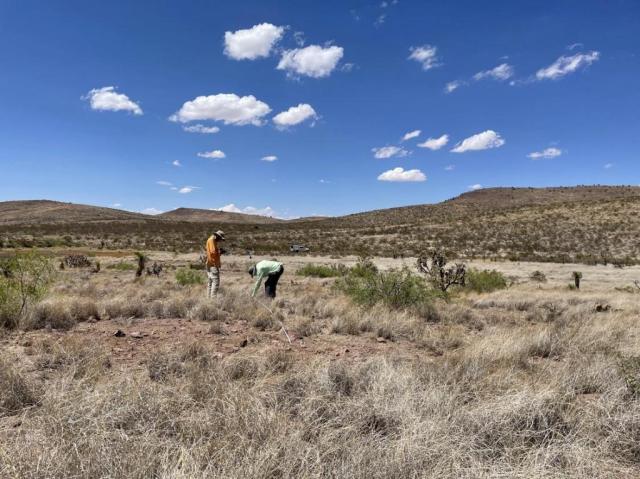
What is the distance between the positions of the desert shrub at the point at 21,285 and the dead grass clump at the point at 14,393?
11.6ft

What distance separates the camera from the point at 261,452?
9.32 ft

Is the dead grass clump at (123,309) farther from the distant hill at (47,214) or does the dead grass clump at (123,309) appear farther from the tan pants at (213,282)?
the distant hill at (47,214)

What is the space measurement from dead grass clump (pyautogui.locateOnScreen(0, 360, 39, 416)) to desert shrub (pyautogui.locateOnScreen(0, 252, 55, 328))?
3529 millimetres

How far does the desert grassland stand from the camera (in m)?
2.87

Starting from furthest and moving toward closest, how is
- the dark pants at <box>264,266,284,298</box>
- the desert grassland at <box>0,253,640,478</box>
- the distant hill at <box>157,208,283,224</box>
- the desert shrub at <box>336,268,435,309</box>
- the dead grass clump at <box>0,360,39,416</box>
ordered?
the distant hill at <box>157,208,283,224</box>, the dark pants at <box>264,266,284,298</box>, the desert shrub at <box>336,268,435,309</box>, the dead grass clump at <box>0,360,39,416</box>, the desert grassland at <box>0,253,640,478</box>

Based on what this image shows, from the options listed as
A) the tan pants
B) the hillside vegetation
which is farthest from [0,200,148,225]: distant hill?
the tan pants

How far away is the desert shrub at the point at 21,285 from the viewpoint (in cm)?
730

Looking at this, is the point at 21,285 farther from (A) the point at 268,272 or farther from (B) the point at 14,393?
(A) the point at 268,272

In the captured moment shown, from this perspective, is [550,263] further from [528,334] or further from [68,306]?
[68,306]

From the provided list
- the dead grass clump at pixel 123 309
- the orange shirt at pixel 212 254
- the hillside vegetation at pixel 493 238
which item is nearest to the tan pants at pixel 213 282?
the orange shirt at pixel 212 254

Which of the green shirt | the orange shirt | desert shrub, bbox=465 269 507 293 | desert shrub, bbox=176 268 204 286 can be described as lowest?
desert shrub, bbox=465 269 507 293

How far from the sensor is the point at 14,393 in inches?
157

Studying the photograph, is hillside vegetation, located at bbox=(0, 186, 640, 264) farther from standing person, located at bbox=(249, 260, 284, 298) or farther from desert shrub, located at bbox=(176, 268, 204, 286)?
standing person, located at bbox=(249, 260, 284, 298)

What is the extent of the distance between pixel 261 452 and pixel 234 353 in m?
3.37
